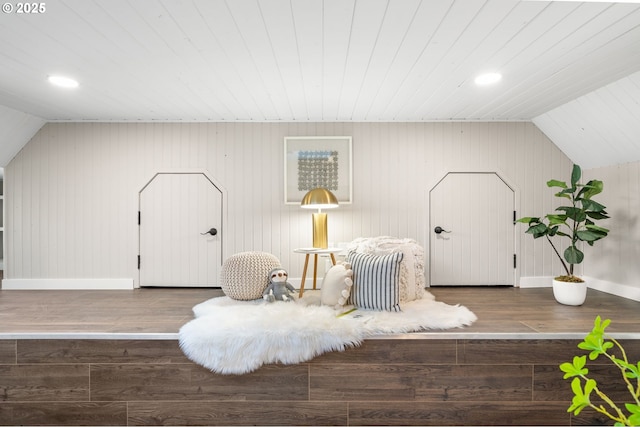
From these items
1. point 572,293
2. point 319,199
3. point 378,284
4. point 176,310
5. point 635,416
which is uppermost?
point 319,199

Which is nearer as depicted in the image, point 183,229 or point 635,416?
point 635,416

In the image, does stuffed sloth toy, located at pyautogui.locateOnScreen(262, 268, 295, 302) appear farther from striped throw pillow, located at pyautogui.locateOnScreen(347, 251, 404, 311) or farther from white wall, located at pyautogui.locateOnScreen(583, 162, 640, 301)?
white wall, located at pyautogui.locateOnScreen(583, 162, 640, 301)

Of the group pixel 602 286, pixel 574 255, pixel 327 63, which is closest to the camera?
pixel 327 63

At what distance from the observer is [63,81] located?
2727mm

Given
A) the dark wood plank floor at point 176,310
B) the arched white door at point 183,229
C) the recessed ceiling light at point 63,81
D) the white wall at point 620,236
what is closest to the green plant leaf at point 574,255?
the dark wood plank floor at point 176,310

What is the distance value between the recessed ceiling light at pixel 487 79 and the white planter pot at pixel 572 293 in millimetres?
1804

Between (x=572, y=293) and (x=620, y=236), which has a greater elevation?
(x=620, y=236)

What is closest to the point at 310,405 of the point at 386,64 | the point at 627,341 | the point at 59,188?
the point at 627,341

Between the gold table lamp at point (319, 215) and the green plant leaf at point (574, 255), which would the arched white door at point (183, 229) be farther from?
the green plant leaf at point (574, 255)

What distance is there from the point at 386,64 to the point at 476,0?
77 centimetres

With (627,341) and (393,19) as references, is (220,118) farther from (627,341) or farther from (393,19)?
(627,341)

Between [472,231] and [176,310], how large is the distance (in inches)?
119

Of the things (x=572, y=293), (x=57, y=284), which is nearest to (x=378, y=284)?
(x=572, y=293)

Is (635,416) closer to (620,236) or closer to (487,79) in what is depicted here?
(487,79)
